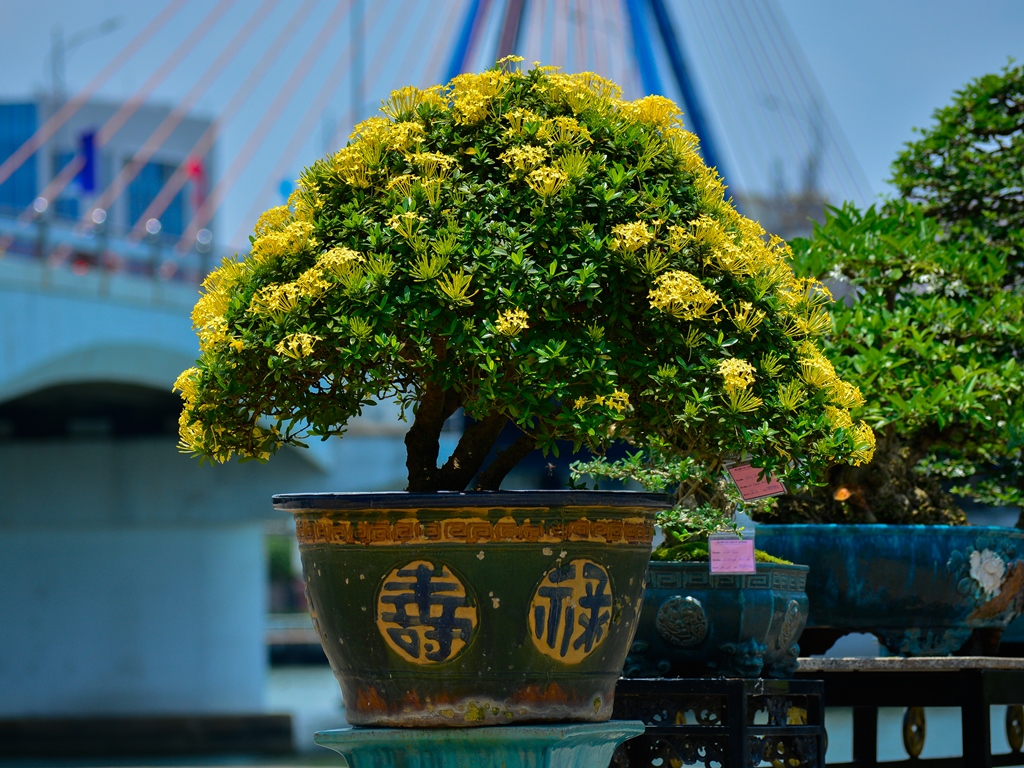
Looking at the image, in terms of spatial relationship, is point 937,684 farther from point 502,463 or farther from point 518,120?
point 518,120

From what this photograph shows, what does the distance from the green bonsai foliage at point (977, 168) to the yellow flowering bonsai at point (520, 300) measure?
102 inches

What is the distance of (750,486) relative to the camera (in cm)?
349

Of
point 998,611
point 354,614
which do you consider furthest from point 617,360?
point 998,611

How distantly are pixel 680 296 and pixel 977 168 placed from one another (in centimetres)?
308

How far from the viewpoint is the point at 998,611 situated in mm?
4309

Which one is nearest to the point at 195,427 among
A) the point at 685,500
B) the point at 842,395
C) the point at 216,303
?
the point at 216,303

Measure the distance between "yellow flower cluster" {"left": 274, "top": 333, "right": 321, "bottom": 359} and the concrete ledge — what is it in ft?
55.5

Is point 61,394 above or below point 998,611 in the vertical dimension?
above

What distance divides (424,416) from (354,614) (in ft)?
1.55

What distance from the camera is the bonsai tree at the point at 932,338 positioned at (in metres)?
4.41

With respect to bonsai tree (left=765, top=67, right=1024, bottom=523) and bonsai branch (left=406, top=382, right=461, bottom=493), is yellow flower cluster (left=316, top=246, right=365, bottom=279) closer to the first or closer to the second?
bonsai branch (left=406, top=382, right=461, bottom=493)

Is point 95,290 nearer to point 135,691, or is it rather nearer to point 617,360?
point 135,691

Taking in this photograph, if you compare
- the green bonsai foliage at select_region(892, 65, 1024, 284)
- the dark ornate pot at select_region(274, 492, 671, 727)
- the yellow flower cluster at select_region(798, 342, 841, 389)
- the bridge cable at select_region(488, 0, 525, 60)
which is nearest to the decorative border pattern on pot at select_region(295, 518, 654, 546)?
the dark ornate pot at select_region(274, 492, 671, 727)

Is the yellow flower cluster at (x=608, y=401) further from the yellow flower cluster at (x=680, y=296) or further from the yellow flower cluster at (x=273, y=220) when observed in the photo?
the yellow flower cluster at (x=273, y=220)
